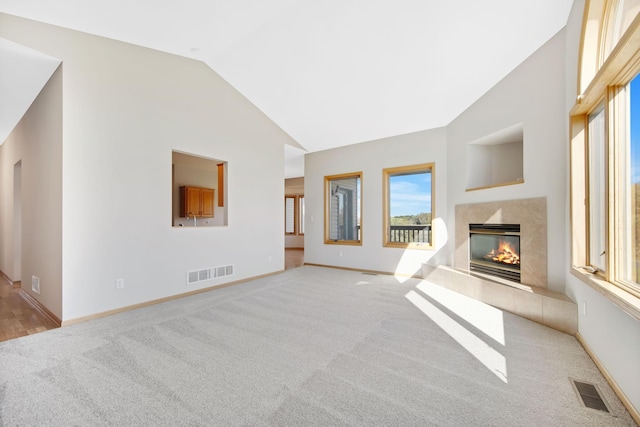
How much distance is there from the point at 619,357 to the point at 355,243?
453cm

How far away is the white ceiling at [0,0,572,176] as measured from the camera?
9.53ft

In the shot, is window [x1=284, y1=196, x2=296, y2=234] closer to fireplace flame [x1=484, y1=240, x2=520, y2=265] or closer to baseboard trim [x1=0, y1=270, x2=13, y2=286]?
baseboard trim [x1=0, y1=270, x2=13, y2=286]

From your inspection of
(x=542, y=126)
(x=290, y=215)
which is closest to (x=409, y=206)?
(x=542, y=126)

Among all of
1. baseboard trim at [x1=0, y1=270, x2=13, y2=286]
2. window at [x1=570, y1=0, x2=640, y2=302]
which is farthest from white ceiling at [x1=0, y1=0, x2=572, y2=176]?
baseboard trim at [x1=0, y1=270, x2=13, y2=286]

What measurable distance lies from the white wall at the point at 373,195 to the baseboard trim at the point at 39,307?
455 centimetres

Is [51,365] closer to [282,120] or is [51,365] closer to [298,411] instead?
[298,411]

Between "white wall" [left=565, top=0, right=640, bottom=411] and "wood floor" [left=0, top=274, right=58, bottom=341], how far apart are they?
15.8ft

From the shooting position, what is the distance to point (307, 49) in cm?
381

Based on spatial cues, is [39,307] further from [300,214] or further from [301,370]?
[300,214]

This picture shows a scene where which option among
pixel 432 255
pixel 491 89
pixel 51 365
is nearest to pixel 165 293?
pixel 51 365

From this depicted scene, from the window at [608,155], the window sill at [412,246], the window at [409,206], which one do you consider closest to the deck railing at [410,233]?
the window at [409,206]

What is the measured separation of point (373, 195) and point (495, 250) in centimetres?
251

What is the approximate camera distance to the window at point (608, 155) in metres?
1.81

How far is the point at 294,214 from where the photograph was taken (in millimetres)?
11281
